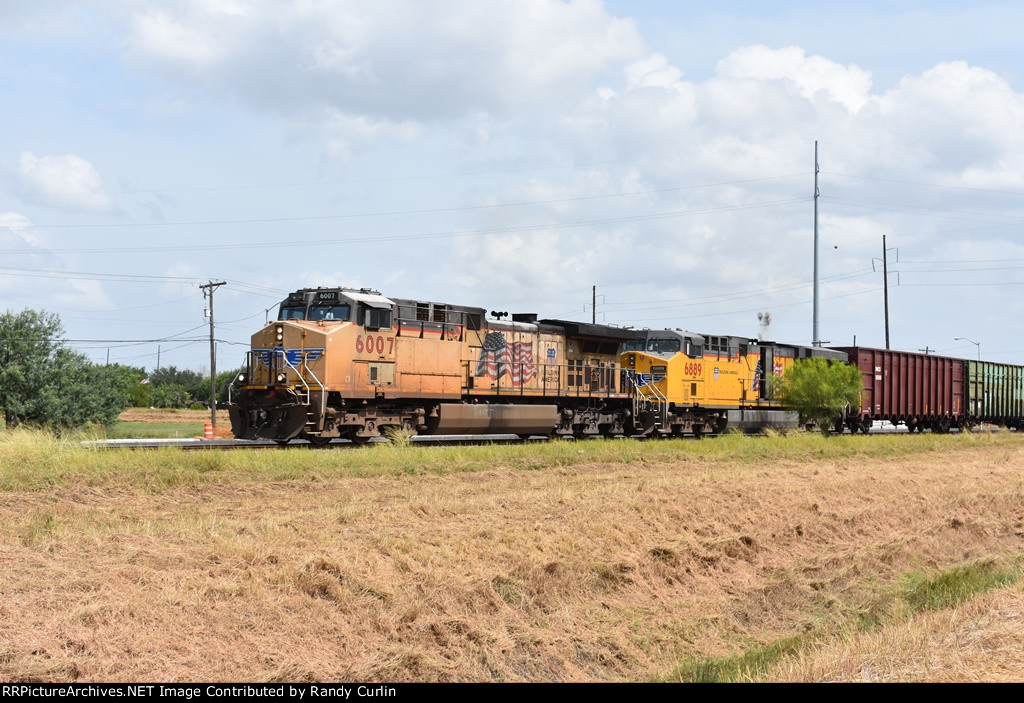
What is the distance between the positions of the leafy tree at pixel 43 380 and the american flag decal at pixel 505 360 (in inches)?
698

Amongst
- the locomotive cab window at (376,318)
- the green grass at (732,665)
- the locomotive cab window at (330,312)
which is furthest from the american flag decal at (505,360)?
the green grass at (732,665)

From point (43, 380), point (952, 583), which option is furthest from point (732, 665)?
point (43, 380)

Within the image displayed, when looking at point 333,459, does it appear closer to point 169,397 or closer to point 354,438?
point 354,438

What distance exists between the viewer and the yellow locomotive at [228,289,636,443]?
859 inches

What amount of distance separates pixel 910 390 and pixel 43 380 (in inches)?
1379

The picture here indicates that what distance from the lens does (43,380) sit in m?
35.8

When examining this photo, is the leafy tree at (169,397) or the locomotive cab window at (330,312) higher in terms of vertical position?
the locomotive cab window at (330,312)

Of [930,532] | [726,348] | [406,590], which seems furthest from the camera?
[726,348]

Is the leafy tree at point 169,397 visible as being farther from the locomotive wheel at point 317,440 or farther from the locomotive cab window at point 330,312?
the locomotive wheel at point 317,440

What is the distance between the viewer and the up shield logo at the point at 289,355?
21.8 m
